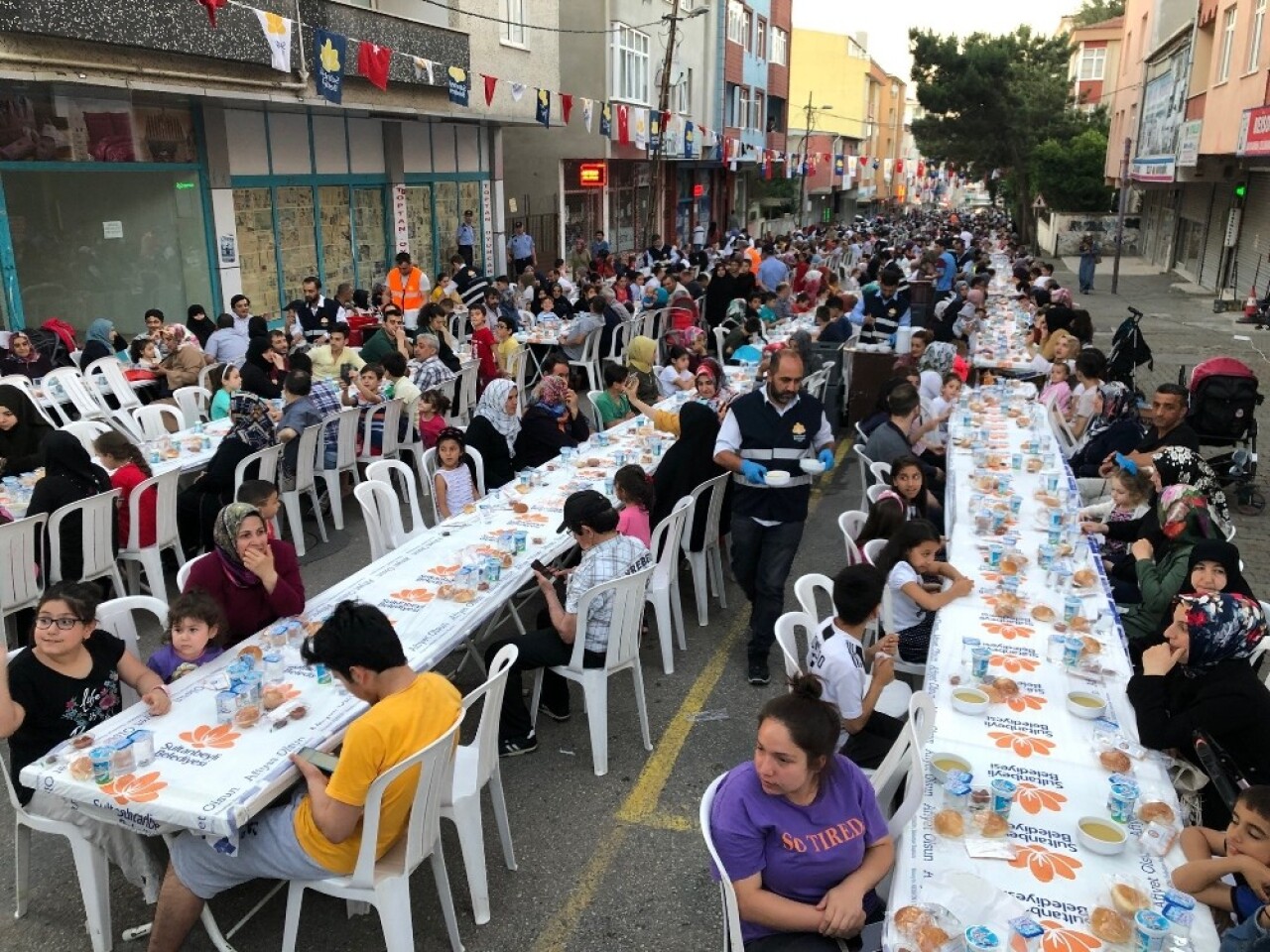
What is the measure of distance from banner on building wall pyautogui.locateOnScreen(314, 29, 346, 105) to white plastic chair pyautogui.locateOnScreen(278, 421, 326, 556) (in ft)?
23.6

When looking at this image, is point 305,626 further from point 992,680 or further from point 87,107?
point 87,107

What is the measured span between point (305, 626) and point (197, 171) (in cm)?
1202

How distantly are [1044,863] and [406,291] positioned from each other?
1506cm

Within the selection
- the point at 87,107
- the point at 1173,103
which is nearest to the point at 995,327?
the point at 87,107

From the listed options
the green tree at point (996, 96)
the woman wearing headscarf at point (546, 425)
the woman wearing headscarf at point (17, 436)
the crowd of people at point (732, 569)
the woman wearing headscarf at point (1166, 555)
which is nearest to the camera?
the crowd of people at point (732, 569)

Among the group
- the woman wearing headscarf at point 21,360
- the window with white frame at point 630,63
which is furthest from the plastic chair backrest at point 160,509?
the window with white frame at point 630,63

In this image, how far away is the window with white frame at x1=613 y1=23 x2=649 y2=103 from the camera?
27.0 m

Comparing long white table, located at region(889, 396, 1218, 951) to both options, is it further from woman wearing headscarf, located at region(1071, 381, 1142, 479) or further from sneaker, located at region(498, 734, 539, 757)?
woman wearing headscarf, located at region(1071, 381, 1142, 479)

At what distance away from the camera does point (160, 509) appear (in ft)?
23.1

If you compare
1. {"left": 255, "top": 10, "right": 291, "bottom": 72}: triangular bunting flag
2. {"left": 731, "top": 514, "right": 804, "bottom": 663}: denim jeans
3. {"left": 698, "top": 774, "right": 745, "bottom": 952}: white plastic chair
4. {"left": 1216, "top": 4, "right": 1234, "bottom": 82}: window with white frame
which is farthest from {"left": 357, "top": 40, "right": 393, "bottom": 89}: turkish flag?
{"left": 1216, "top": 4, "right": 1234, "bottom": 82}: window with white frame

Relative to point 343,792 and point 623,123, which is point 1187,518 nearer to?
point 343,792

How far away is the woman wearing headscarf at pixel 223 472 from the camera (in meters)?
7.60

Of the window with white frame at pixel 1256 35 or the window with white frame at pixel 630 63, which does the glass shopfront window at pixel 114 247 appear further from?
the window with white frame at pixel 1256 35

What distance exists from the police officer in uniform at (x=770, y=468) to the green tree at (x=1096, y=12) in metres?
92.4
